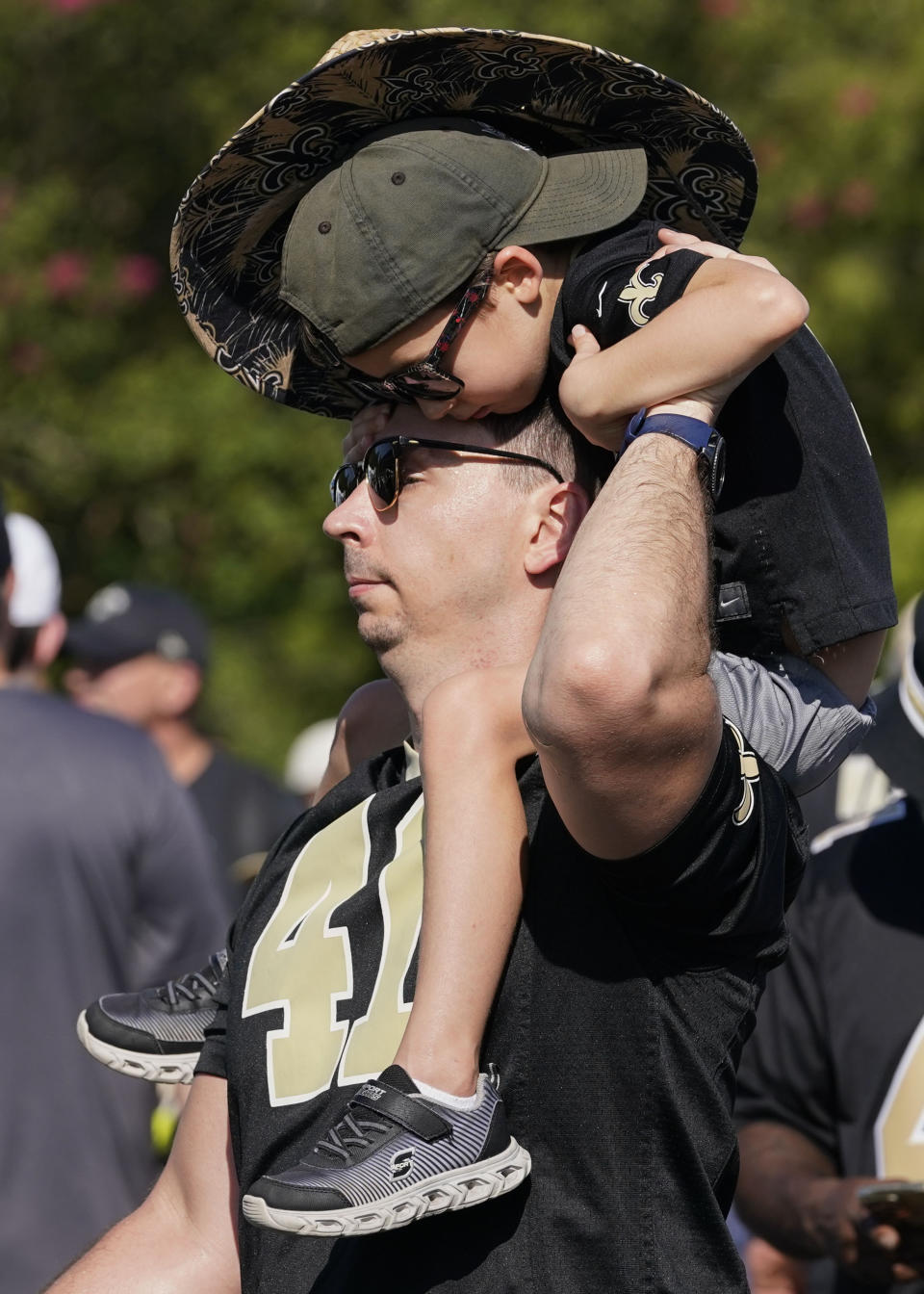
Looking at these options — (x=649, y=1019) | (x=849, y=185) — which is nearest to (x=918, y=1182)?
(x=649, y=1019)

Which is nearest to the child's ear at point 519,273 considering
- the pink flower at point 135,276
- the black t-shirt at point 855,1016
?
the black t-shirt at point 855,1016

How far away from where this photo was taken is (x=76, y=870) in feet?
14.3

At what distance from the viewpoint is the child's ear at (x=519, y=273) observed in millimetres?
2311

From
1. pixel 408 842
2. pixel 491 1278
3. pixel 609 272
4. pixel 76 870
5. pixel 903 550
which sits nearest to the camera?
pixel 491 1278

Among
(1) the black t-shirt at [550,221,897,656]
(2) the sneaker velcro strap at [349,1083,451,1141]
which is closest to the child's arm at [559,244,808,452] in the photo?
(1) the black t-shirt at [550,221,897,656]

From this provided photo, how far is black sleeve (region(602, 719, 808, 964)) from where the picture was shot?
196 cm

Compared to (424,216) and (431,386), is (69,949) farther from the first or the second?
(424,216)

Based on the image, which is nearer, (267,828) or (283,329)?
(283,329)

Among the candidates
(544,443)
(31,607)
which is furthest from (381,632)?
(31,607)

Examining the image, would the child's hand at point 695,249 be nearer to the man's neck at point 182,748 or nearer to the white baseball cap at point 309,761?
the man's neck at point 182,748

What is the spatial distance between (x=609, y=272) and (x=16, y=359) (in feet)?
28.2

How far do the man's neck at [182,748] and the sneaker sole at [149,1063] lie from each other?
4571mm

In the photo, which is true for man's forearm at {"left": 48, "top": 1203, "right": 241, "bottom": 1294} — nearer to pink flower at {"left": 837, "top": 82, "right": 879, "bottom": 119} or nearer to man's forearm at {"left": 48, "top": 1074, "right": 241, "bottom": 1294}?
man's forearm at {"left": 48, "top": 1074, "right": 241, "bottom": 1294}

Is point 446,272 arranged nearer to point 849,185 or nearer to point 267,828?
point 267,828
